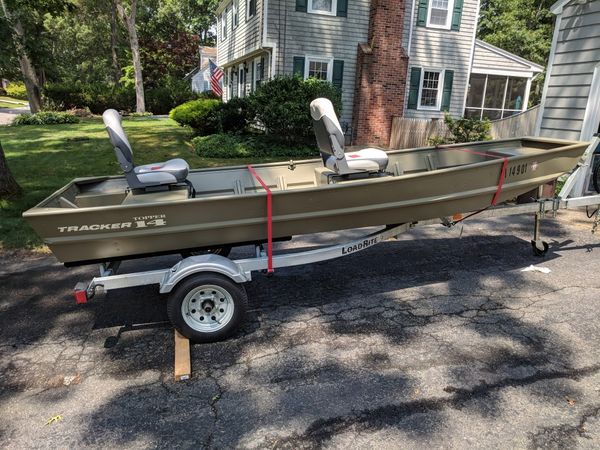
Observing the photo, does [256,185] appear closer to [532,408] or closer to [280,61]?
[532,408]

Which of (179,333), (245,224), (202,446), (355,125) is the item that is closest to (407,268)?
(245,224)

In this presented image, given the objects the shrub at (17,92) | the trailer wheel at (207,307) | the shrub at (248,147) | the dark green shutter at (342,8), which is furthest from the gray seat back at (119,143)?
the shrub at (17,92)

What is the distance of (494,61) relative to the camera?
1944cm

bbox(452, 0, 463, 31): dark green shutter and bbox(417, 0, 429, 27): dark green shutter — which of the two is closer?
bbox(417, 0, 429, 27): dark green shutter

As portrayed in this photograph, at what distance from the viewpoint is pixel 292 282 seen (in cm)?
516

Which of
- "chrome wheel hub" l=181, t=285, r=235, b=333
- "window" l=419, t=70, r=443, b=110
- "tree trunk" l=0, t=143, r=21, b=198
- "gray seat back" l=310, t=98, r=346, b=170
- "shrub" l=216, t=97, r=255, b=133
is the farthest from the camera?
"window" l=419, t=70, r=443, b=110

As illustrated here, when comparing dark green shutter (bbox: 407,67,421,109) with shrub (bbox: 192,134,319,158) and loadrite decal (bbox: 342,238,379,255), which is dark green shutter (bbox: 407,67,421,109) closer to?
shrub (bbox: 192,134,319,158)

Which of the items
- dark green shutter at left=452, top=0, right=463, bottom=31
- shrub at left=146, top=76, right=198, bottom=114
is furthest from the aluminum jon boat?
shrub at left=146, top=76, right=198, bottom=114

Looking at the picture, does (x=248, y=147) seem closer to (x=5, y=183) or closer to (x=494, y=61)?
(x=5, y=183)

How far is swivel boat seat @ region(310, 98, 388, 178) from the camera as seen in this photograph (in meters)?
4.74

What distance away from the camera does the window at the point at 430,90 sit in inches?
688

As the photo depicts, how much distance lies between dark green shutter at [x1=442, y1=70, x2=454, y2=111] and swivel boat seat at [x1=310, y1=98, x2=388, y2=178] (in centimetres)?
1418

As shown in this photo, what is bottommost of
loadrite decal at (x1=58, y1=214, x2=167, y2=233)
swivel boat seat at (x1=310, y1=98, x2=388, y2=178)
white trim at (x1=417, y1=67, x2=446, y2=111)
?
loadrite decal at (x1=58, y1=214, x2=167, y2=233)

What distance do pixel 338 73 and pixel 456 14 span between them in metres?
5.39
